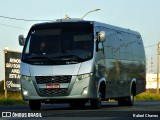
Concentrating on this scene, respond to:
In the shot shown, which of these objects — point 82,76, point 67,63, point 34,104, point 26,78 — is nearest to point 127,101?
point 34,104

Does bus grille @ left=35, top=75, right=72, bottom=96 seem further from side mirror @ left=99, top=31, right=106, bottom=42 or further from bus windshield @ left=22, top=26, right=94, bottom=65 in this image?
side mirror @ left=99, top=31, right=106, bottom=42

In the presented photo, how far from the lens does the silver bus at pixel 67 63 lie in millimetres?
21688

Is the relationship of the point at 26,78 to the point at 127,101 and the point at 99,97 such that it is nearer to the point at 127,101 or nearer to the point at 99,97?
the point at 99,97

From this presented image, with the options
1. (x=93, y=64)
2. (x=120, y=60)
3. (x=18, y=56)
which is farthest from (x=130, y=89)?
(x=18, y=56)

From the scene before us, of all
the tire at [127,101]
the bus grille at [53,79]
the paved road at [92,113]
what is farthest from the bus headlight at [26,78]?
the tire at [127,101]

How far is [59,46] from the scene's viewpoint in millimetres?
22375

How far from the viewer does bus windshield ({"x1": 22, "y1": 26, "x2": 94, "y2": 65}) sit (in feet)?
72.0

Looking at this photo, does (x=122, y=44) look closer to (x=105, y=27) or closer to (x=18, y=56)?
(x=105, y=27)

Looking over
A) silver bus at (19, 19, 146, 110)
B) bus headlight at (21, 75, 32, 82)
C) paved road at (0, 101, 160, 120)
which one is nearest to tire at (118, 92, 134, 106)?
silver bus at (19, 19, 146, 110)

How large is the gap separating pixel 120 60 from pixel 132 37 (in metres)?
3.36

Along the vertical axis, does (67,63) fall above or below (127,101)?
above

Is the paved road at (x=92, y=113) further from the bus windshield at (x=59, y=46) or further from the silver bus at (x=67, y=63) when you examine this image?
the bus windshield at (x=59, y=46)

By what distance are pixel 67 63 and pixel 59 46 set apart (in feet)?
2.87

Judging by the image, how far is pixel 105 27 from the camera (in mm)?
24766
